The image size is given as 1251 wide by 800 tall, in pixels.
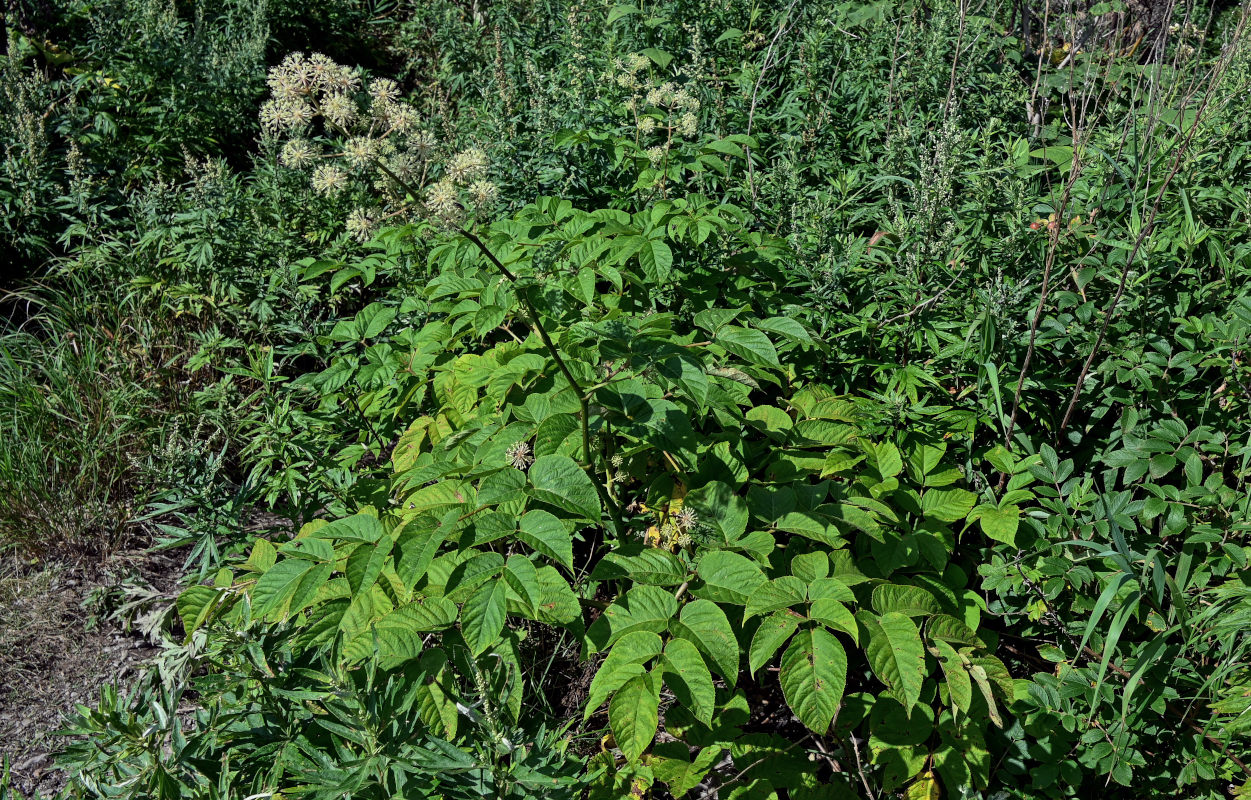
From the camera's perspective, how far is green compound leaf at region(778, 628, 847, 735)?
1.64 meters

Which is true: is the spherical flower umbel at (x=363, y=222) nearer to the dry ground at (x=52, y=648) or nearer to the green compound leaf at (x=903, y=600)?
the green compound leaf at (x=903, y=600)

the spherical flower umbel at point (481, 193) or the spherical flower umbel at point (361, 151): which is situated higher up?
the spherical flower umbel at point (361, 151)

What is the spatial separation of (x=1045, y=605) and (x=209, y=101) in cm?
451

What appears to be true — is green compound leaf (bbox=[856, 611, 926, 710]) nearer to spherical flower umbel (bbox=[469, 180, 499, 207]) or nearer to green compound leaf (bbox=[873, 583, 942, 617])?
green compound leaf (bbox=[873, 583, 942, 617])

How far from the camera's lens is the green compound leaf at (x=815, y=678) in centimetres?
164

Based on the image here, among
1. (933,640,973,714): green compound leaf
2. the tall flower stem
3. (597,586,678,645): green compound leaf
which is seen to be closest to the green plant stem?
the tall flower stem

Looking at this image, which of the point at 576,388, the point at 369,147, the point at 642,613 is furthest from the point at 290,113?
the point at 642,613

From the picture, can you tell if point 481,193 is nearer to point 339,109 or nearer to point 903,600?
point 339,109

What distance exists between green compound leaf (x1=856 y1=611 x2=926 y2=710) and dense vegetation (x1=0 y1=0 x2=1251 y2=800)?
12 millimetres

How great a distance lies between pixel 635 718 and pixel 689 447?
0.58 meters

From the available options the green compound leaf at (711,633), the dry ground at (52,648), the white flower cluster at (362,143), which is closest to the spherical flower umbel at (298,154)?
the white flower cluster at (362,143)

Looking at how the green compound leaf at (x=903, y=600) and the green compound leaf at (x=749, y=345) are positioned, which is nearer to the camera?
the green compound leaf at (x=903, y=600)

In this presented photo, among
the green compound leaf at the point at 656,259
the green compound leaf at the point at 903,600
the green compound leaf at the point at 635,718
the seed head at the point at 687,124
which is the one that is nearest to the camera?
the green compound leaf at the point at 635,718

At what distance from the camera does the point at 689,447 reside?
6.42 feet
